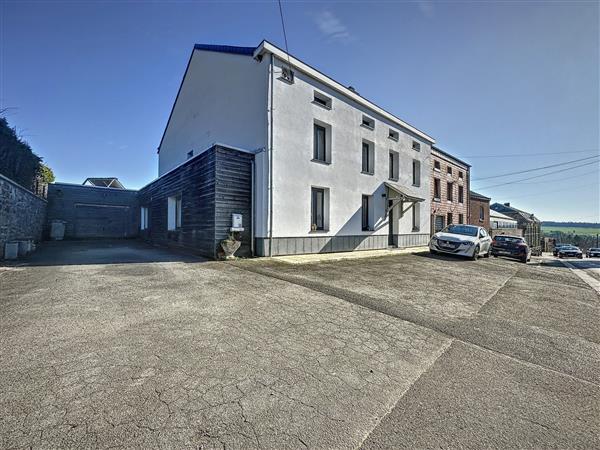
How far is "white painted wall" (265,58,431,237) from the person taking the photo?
10.2m

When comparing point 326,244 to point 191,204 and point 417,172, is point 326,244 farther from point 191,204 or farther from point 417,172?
point 417,172

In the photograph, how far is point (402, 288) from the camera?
18.5 feet

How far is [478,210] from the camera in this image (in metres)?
27.6

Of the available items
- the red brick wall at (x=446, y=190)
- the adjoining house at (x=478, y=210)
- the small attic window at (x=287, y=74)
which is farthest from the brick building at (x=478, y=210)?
the small attic window at (x=287, y=74)

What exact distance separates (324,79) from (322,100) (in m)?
0.87

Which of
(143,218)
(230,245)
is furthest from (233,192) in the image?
(143,218)

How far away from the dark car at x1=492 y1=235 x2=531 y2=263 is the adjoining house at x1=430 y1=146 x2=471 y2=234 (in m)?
5.86

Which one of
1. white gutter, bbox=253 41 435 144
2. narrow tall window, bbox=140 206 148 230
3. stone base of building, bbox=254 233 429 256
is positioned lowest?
stone base of building, bbox=254 233 429 256

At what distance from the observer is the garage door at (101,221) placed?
1899cm

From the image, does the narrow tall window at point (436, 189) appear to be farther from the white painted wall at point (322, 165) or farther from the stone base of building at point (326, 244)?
the stone base of building at point (326, 244)

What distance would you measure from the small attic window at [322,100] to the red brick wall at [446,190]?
11738 mm

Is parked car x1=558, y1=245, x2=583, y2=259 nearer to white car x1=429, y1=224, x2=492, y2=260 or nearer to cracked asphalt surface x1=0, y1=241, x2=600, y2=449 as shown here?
white car x1=429, y1=224, x2=492, y2=260

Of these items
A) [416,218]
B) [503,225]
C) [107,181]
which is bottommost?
[503,225]

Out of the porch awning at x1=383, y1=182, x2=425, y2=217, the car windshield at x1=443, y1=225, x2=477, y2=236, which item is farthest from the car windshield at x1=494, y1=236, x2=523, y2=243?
the porch awning at x1=383, y1=182, x2=425, y2=217
